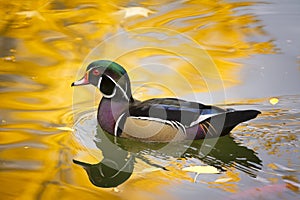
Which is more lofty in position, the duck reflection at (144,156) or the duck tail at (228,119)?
the duck tail at (228,119)

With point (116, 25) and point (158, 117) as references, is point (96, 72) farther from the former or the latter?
point (116, 25)

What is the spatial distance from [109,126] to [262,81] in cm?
145

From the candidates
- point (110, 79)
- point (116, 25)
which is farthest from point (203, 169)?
point (116, 25)

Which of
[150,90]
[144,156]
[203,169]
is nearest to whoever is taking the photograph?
[203,169]

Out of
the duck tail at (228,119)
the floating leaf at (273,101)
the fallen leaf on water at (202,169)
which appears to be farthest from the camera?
the floating leaf at (273,101)

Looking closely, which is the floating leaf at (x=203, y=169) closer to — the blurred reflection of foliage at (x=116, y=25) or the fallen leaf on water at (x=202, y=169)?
the fallen leaf on water at (x=202, y=169)

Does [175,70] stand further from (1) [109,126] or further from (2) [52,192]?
(2) [52,192]

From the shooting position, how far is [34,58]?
18.1 ft

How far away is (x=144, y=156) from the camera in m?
3.98

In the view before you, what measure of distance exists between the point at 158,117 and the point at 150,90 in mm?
847

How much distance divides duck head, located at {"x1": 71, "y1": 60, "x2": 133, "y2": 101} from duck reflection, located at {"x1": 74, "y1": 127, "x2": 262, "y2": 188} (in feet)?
0.94

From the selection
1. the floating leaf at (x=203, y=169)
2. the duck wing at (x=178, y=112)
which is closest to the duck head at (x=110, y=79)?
the duck wing at (x=178, y=112)

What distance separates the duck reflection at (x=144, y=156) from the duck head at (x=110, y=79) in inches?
11.3

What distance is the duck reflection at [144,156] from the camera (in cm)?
376
